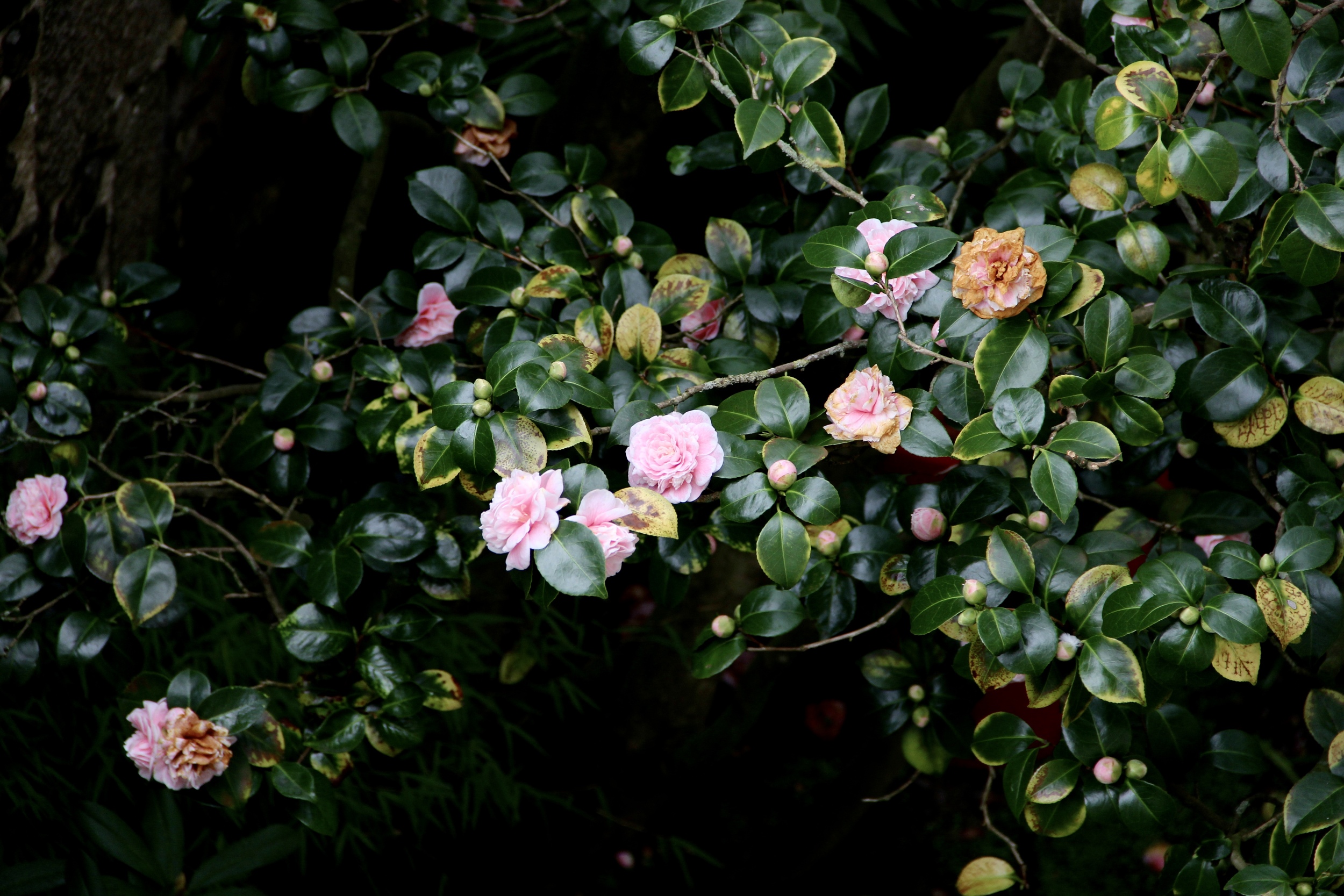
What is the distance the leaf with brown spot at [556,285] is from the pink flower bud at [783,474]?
0.31m

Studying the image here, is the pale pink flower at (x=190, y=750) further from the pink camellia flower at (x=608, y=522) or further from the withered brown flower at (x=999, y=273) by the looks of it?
the withered brown flower at (x=999, y=273)

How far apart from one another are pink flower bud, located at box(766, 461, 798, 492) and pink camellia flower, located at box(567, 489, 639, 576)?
112mm

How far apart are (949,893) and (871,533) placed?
118 cm

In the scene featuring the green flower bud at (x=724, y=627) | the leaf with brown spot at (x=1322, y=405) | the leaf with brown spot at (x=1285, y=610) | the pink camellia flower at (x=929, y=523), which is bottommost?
the green flower bud at (x=724, y=627)

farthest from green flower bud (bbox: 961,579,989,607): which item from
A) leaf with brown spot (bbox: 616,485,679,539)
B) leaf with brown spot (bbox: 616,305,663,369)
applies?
leaf with brown spot (bbox: 616,305,663,369)

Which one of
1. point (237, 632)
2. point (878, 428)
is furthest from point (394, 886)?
point (878, 428)

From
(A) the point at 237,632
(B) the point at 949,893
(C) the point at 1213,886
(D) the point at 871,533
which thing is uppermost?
(D) the point at 871,533

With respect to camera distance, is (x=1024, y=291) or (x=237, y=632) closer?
(x=1024, y=291)

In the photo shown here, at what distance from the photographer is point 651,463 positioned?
659 mm

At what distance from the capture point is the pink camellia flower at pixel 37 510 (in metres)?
0.88

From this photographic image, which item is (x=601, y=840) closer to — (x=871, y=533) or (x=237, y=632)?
(x=237, y=632)

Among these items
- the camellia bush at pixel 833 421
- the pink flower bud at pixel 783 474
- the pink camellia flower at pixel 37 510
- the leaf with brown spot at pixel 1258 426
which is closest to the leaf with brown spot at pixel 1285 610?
the camellia bush at pixel 833 421

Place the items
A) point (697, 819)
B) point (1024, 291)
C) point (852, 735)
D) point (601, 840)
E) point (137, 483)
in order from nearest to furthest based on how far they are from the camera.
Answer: point (1024, 291) → point (137, 483) → point (601, 840) → point (697, 819) → point (852, 735)

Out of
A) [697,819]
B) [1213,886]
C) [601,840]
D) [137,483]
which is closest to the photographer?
[1213,886]
